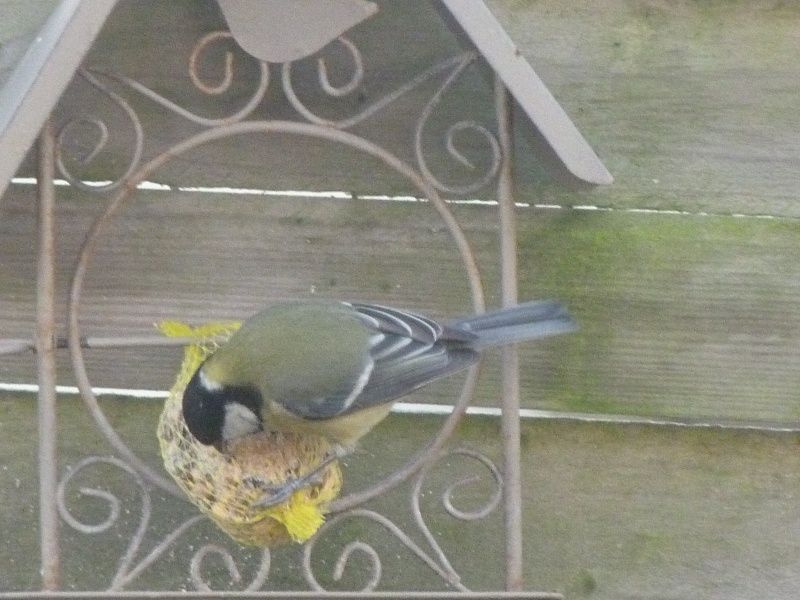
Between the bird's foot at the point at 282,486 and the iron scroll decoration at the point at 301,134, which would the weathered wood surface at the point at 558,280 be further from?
the bird's foot at the point at 282,486

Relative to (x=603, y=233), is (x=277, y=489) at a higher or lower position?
lower

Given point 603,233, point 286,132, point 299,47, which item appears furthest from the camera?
point 603,233

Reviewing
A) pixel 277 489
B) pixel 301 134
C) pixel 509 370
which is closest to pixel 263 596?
pixel 277 489

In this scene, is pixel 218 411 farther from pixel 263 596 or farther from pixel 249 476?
pixel 263 596

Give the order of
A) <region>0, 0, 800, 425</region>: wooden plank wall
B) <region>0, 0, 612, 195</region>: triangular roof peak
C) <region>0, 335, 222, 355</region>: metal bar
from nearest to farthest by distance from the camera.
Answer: <region>0, 0, 612, 195</region>: triangular roof peak
<region>0, 335, 222, 355</region>: metal bar
<region>0, 0, 800, 425</region>: wooden plank wall

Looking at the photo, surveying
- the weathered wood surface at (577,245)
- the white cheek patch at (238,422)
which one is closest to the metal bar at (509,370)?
the weathered wood surface at (577,245)

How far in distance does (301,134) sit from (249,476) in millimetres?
332

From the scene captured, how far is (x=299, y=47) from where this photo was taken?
3.83 feet

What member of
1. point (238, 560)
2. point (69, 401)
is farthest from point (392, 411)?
point (69, 401)

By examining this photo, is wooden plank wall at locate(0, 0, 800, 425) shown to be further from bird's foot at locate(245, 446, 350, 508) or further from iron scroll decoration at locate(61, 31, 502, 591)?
bird's foot at locate(245, 446, 350, 508)

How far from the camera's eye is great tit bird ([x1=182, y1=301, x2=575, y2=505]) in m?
1.23

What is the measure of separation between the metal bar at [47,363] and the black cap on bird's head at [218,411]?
0.41 ft

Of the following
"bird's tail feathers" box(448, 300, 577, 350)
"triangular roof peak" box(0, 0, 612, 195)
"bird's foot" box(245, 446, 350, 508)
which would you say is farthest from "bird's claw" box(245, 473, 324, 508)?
"triangular roof peak" box(0, 0, 612, 195)

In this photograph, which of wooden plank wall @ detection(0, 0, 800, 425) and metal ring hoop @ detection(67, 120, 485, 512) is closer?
metal ring hoop @ detection(67, 120, 485, 512)
